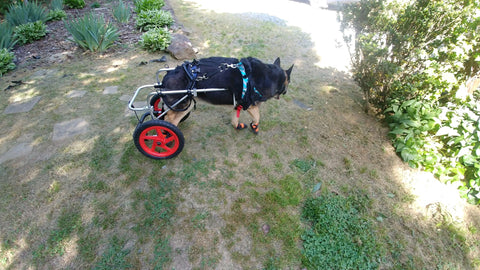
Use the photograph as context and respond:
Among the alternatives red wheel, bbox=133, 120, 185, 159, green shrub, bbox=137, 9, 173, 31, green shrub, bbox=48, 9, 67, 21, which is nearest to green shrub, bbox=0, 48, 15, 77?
green shrub, bbox=48, 9, 67, 21

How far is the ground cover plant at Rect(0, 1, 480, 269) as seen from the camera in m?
2.29

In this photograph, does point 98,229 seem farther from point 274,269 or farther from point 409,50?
point 409,50

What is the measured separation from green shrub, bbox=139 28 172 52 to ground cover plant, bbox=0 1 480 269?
178 cm

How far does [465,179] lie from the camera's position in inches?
114

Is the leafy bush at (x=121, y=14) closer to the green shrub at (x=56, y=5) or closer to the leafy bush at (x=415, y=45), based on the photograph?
the green shrub at (x=56, y=5)

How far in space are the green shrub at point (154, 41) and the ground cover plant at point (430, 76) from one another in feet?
13.5

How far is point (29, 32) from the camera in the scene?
5.70 metres

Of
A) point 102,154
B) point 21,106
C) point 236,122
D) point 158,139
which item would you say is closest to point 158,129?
point 158,139

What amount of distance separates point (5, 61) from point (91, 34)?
1.72 m

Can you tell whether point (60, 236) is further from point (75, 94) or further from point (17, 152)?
point (75, 94)

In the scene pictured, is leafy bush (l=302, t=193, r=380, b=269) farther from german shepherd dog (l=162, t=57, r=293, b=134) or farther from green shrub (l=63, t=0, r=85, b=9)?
green shrub (l=63, t=0, r=85, b=9)

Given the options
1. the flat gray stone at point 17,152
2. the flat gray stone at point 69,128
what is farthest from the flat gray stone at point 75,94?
the flat gray stone at point 17,152

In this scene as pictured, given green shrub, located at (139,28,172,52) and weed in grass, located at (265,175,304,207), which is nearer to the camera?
weed in grass, located at (265,175,304,207)

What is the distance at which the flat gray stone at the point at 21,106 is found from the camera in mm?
3832
